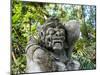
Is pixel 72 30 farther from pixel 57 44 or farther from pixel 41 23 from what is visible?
pixel 41 23

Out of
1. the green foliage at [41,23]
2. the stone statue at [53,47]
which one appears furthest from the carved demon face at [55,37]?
the green foliage at [41,23]

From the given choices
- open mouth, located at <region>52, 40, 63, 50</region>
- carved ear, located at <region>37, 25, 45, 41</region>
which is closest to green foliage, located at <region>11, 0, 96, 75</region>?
carved ear, located at <region>37, 25, 45, 41</region>

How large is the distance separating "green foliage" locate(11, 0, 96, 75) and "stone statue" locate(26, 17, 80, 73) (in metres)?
0.05

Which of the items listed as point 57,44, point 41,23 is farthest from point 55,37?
point 41,23

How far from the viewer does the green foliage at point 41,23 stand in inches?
86.0

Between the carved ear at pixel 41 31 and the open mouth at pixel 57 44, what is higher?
the carved ear at pixel 41 31

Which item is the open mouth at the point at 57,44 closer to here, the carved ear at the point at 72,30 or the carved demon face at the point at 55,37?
the carved demon face at the point at 55,37

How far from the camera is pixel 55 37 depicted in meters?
2.32

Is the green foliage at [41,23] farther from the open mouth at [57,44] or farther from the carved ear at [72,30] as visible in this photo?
the open mouth at [57,44]

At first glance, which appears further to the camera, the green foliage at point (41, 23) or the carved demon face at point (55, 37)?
the carved demon face at point (55, 37)

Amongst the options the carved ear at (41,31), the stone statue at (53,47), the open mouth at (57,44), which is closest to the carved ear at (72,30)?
the stone statue at (53,47)

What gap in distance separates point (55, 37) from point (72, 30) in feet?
0.71

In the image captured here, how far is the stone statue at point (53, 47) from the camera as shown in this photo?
2.25 m

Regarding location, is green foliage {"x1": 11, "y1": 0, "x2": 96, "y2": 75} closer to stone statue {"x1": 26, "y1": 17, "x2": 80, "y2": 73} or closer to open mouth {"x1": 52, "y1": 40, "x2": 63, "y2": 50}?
stone statue {"x1": 26, "y1": 17, "x2": 80, "y2": 73}
